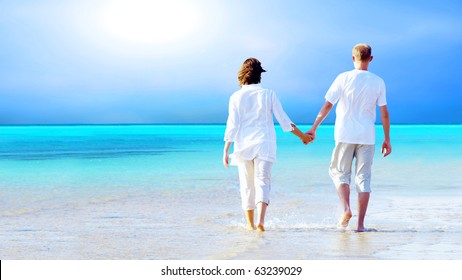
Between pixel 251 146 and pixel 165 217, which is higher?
pixel 251 146

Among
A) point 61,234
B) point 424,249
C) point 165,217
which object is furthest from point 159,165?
point 424,249

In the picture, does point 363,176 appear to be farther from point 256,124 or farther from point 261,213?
point 256,124

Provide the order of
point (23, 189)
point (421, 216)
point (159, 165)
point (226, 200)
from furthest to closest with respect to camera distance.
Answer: point (159, 165)
point (23, 189)
point (226, 200)
point (421, 216)

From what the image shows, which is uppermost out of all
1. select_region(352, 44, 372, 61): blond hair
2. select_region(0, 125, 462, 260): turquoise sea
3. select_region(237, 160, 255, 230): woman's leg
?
select_region(352, 44, 372, 61): blond hair

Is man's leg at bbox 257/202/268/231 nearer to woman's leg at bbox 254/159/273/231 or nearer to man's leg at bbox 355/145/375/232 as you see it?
woman's leg at bbox 254/159/273/231

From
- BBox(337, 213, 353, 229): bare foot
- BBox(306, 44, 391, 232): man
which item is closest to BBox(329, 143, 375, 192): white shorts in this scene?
BBox(306, 44, 391, 232): man

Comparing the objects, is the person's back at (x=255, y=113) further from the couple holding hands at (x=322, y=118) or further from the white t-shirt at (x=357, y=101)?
the white t-shirt at (x=357, y=101)

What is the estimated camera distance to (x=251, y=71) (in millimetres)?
5973

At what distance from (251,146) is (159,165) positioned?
37.1ft

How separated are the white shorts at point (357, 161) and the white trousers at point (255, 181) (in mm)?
641

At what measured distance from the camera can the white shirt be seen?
19.4 ft

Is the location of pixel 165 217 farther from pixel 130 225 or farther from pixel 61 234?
pixel 61 234

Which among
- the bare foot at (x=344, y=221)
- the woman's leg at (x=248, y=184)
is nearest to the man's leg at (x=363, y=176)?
the bare foot at (x=344, y=221)
